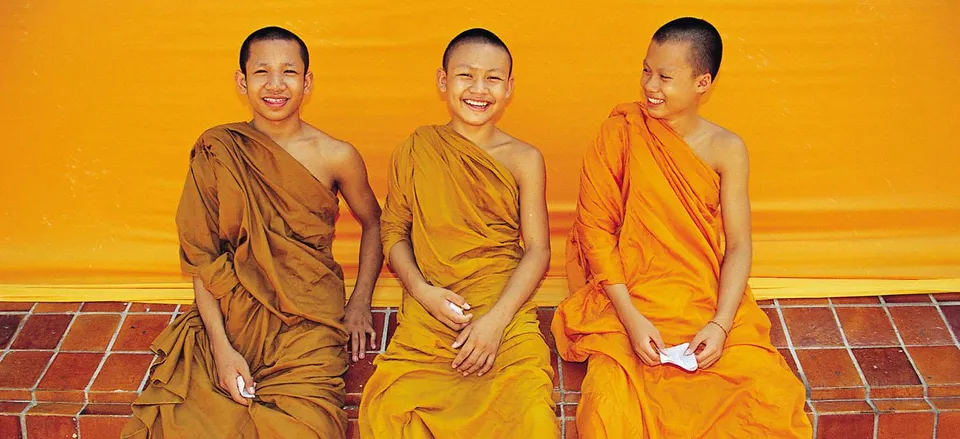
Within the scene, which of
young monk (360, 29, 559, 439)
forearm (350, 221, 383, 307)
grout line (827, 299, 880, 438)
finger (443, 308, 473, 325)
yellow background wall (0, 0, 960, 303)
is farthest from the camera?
yellow background wall (0, 0, 960, 303)

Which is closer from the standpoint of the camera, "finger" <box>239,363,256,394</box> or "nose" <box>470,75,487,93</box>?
"finger" <box>239,363,256,394</box>

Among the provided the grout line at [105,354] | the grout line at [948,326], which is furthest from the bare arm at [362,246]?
the grout line at [948,326]

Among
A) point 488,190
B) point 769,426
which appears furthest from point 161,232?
point 769,426

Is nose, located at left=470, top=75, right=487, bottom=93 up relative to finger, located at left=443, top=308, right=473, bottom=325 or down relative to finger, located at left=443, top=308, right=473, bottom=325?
up

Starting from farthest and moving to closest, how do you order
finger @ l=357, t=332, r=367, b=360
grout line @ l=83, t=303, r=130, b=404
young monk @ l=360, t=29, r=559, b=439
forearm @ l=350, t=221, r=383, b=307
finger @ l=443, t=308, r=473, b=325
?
→ forearm @ l=350, t=221, r=383, b=307 < finger @ l=357, t=332, r=367, b=360 < grout line @ l=83, t=303, r=130, b=404 < finger @ l=443, t=308, r=473, b=325 < young monk @ l=360, t=29, r=559, b=439

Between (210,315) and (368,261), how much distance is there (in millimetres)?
607

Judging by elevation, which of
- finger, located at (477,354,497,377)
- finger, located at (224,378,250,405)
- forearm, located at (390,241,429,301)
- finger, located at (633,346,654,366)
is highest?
forearm, located at (390,241,429,301)

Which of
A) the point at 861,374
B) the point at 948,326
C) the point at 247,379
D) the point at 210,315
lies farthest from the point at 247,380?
the point at 948,326

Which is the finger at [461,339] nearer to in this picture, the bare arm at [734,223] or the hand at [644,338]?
the hand at [644,338]

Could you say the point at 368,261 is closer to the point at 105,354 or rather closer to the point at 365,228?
the point at 365,228

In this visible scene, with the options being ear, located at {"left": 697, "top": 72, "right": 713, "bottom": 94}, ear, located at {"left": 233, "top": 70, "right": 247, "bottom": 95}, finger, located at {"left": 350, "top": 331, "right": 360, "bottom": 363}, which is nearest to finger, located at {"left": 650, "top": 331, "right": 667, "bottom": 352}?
ear, located at {"left": 697, "top": 72, "right": 713, "bottom": 94}

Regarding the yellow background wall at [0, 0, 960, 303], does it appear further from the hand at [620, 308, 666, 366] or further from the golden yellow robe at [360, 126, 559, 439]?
the hand at [620, 308, 666, 366]

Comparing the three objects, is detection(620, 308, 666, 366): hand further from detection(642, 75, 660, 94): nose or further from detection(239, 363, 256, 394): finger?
detection(239, 363, 256, 394): finger

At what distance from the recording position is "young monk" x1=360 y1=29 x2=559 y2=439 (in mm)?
3029
